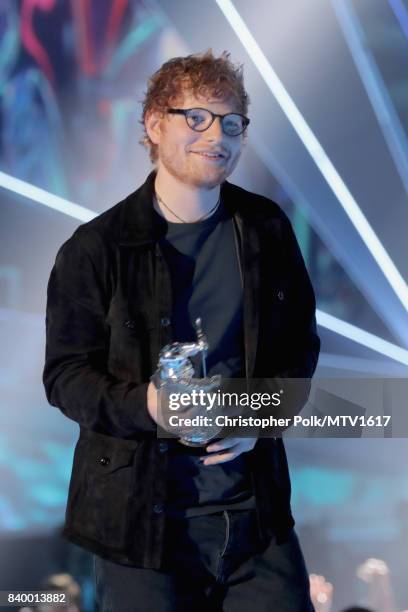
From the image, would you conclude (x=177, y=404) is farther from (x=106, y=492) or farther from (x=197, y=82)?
(x=197, y=82)

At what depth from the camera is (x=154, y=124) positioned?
1.81 meters

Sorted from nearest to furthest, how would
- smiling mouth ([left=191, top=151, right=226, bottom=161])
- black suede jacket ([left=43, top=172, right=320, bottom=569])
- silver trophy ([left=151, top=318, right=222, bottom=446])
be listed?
silver trophy ([left=151, top=318, right=222, bottom=446]) → black suede jacket ([left=43, top=172, right=320, bottom=569]) → smiling mouth ([left=191, top=151, right=226, bottom=161])

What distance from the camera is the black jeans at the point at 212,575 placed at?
5.23 ft

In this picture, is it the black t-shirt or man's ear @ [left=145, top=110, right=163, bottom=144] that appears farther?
man's ear @ [left=145, top=110, right=163, bottom=144]

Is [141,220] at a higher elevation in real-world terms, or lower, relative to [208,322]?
higher

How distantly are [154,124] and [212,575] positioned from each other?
0.90 metres

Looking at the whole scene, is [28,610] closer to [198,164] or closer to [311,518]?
[311,518]

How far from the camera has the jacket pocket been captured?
5.29ft

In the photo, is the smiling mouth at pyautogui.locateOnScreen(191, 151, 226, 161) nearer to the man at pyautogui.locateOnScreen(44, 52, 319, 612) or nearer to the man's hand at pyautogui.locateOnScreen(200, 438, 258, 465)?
the man at pyautogui.locateOnScreen(44, 52, 319, 612)

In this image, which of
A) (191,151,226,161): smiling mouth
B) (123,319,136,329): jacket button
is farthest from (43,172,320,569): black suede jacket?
(191,151,226,161): smiling mouth

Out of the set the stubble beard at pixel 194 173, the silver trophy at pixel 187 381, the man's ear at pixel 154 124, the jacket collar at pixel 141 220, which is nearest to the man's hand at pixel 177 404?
the silver trophy at pixel 187 381

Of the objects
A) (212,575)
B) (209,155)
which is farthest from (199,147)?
(212,575)

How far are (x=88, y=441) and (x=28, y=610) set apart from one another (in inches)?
35.8

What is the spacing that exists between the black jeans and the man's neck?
58 centimetres
